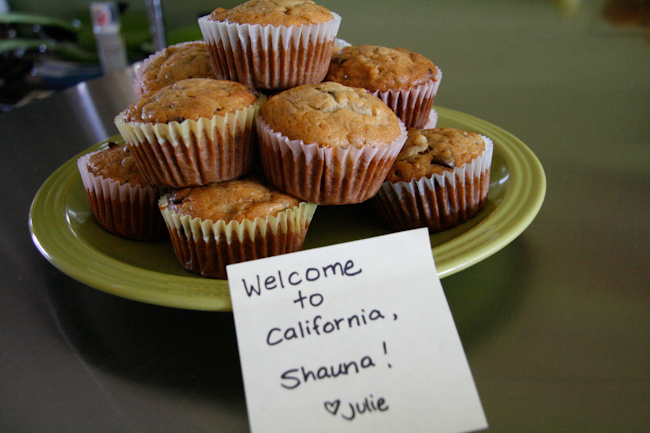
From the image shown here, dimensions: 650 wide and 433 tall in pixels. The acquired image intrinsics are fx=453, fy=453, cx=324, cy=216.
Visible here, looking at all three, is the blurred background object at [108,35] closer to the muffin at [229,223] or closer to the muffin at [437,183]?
the muffin at [229,223]

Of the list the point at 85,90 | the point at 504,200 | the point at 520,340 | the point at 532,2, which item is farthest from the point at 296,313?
the point at 532,2

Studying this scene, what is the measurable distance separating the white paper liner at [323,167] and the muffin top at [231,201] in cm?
6

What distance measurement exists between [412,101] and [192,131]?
2.66ft

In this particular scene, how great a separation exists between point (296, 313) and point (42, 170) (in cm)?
177

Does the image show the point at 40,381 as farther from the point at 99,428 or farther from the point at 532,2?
the point at 532,2

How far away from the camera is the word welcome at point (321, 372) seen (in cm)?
86

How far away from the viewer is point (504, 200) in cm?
143

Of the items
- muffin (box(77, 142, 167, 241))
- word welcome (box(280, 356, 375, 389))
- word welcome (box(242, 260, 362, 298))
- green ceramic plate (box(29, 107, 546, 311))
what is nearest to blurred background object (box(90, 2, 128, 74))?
green ceramic plate (box(29, 107, 546, 311))

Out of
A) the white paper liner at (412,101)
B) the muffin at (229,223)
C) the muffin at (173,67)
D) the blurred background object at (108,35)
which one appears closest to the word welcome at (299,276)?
the muffin at (229,223)

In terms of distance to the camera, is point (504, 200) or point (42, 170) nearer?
point (504, 200)

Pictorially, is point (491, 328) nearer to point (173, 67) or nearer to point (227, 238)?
point (227, 238)

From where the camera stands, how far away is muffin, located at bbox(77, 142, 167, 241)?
1.46 meters

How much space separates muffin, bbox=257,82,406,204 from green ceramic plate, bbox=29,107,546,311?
0.71 feet

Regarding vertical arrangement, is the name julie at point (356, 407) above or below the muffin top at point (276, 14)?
below
